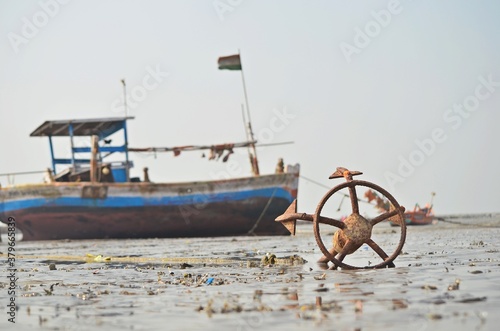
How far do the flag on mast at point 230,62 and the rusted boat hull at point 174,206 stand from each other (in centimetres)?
627

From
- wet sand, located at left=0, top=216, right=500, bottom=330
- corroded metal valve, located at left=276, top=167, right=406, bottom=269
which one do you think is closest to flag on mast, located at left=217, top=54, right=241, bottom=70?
wet sand, located at left=0, top=216, right=500, bottom=330

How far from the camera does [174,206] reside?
3681 centimetres

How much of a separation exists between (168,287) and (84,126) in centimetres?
2849

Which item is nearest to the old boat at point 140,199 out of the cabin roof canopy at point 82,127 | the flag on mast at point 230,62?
the cabin roof canopy at point 82,127

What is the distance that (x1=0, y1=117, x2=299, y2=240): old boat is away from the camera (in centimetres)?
3638

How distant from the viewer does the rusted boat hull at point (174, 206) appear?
119 ft

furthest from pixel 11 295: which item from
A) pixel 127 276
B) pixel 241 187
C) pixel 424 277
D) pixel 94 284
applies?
pixel 241 187

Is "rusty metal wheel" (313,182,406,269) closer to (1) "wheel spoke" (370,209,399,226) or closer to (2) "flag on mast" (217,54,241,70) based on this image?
(1) "wheel spoke" (370,209,399,226)

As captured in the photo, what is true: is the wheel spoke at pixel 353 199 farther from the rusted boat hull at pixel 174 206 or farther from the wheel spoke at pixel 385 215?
the rusted boat hull at pixel 174 206

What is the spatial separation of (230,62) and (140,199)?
8356 mm

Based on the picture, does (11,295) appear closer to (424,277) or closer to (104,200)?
(424,277)

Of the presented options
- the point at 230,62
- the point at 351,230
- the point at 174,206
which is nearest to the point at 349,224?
the point at 351,230

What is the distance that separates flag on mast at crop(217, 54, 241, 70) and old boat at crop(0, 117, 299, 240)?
4.54m

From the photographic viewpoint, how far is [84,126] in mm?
Result: 37469
